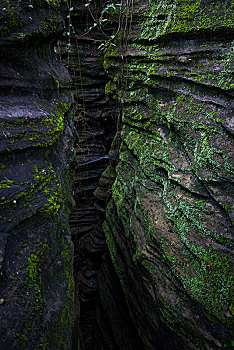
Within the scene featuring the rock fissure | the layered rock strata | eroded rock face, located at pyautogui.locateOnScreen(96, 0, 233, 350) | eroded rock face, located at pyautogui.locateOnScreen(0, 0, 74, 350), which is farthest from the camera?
the layered rock strata

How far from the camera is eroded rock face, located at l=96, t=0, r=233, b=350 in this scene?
1885 mm

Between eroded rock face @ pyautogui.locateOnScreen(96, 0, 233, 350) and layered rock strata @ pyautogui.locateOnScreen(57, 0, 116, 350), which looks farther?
layered rock strata @ pyautogui.locateOnScreen(57, 0, 116, 350)

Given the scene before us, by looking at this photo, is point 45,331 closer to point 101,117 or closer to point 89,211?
point 89,211

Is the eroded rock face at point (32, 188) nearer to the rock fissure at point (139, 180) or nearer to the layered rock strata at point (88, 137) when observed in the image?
the rock fissure at point (139, 180)

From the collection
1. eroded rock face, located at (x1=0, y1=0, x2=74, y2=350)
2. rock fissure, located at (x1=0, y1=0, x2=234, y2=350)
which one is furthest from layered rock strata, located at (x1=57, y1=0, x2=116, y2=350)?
eroded rock face, located at (x1=0, y1=0, x2=74, y2=350)

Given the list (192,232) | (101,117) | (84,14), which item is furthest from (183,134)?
(84,14)

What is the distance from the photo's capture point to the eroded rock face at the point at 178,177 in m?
1.88

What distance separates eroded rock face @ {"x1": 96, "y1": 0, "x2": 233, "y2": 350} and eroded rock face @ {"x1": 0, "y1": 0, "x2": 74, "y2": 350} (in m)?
0.96

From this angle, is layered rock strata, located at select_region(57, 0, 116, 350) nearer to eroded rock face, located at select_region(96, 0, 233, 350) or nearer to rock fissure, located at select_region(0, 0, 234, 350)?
rock fissure, located at select_region(0, 0, 234, 350)

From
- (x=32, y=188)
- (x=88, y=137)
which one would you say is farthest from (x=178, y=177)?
(x=88, y=137)

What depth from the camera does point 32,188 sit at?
1.51 meters

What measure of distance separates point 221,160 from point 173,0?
1965 millimetres

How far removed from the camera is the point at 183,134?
2.30 m

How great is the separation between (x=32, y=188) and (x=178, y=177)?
1.42 metres
